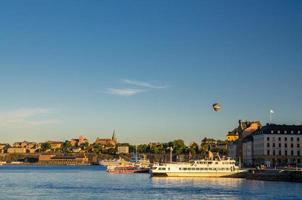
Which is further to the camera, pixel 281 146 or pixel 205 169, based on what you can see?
pixel 281 146

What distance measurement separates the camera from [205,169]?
146000 mm

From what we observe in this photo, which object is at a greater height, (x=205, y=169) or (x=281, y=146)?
(x=281, y=146)

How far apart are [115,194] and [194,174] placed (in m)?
53.4

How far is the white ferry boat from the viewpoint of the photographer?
145 m

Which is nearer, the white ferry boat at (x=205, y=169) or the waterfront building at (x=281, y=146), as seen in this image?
the white ferry boat at (x=205, y=169)

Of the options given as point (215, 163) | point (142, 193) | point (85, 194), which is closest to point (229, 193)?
point (142, 193)

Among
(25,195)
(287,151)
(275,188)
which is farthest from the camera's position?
(287,151)

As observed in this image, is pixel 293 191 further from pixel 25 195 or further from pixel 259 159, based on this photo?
pixel 259 159

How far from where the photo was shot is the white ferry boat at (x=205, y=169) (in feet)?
Result: 474

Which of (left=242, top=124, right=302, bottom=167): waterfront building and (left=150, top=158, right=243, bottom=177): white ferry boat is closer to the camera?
(left=150, top=158, right=243, bottom=177): white ferry boat

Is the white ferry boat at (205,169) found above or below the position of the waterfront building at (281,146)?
below

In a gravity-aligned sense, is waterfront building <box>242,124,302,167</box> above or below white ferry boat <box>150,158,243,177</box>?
above

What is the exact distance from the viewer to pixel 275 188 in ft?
341

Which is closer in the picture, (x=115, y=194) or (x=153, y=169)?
(x=115, y=194)
